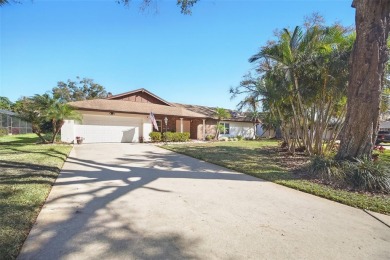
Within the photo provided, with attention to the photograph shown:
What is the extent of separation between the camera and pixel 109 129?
20297 mm

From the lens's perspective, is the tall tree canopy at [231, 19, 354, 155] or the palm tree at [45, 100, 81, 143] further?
the palm tree at [45, 100, 81, 143]

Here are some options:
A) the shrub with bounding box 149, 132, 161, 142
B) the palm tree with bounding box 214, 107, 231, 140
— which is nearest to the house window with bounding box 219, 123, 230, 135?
the palm tree with bounding box 214, 107, 231, 140

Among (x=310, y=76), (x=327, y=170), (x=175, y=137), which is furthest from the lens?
(x=175, y=137)

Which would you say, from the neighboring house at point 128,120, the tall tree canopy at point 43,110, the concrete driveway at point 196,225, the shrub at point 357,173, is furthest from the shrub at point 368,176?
the tall tree canopy at point 43,110

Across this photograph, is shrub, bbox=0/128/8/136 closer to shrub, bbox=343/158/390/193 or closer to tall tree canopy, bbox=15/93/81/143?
tall tree canopy, bbox=15/93/81/143

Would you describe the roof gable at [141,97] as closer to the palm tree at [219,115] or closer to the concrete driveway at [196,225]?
the palm tree at [219,115]

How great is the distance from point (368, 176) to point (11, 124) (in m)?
35.7

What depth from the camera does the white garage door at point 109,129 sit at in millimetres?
19375

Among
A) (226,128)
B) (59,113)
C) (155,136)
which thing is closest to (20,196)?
(59,113)

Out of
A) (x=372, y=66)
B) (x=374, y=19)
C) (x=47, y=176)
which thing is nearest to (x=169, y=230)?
(x=47, y=176)

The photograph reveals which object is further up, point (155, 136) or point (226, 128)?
point (226, 128)

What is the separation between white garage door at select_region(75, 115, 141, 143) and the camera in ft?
63.6

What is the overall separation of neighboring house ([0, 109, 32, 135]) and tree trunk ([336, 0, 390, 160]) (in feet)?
95.6

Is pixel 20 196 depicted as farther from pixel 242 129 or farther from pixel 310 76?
pixel 242 129
